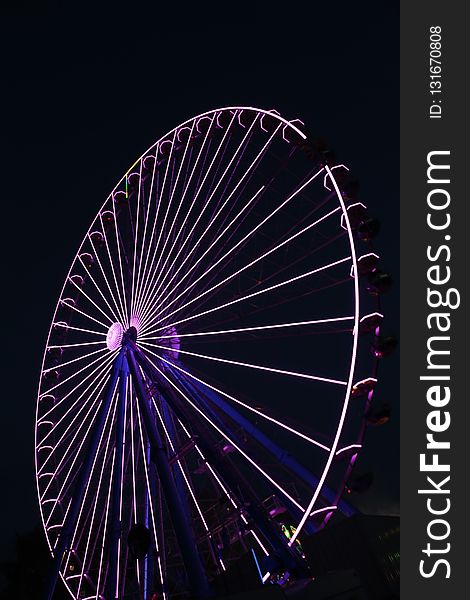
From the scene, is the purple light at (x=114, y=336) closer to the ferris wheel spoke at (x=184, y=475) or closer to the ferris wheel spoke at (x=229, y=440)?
the ferris wheel spoke at (x=229, y=440)

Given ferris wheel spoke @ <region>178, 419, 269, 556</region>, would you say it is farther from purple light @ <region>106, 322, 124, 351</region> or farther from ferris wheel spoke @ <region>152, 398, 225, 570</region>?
purple light @ <region>106, 322, 124, 351</region>

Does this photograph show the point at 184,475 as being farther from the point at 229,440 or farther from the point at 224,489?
the point at 229,440

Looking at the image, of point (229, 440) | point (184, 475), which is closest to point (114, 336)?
point (184, 475)

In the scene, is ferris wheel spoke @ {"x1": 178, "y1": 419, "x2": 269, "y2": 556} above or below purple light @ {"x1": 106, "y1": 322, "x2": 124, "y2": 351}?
below

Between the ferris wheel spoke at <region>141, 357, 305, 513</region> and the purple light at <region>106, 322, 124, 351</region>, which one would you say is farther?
the purple light at <region>106, 322, 124, 351</region>

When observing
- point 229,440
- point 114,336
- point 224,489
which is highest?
point 114,336

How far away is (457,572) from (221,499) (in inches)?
194

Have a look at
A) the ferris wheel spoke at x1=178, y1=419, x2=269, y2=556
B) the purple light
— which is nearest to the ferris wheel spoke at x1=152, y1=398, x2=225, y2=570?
the ferris wheel spoke at x1=178, y1=419, x2=269, y2=556

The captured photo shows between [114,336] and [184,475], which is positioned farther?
[114,336]

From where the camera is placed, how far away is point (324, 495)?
32.2 ft

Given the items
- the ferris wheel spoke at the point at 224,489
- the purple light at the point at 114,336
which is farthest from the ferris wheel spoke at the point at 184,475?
the purple light at the point at 114,336

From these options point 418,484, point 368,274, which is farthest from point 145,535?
point 368,274

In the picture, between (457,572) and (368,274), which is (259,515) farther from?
(368,274)

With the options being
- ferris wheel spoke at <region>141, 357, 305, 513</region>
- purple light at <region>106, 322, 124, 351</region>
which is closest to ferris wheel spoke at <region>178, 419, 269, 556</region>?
ferris wheel spoke at <region>141, 357, 305, 513</region>
